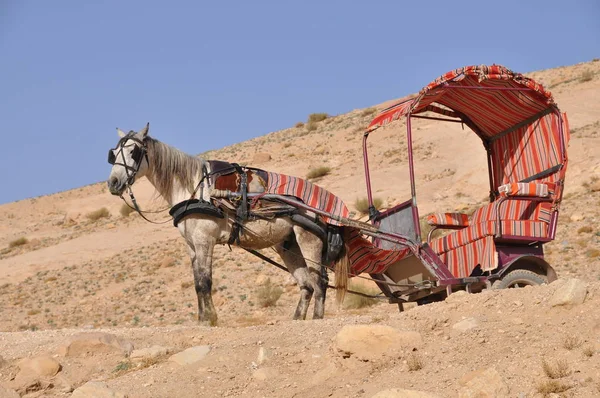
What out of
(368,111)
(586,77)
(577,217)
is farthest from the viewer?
(368,111)

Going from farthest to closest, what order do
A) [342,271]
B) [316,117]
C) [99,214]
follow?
[316,117]
[99,214]
[342,271]

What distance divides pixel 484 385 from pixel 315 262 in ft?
16.4

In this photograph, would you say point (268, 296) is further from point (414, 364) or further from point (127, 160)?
point (414, 364)

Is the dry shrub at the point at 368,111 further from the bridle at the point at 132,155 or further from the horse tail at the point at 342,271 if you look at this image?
the bridle at the point at 132,155

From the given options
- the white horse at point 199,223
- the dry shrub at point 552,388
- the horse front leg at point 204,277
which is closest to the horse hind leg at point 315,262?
the white horse at point 199,223

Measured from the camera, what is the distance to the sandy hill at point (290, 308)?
6473mm

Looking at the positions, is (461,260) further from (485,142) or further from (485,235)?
(485,142)

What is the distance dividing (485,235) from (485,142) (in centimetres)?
245

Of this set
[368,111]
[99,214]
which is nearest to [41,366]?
[99,214]

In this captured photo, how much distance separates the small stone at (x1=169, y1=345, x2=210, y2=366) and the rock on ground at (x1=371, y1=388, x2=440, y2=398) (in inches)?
89.5

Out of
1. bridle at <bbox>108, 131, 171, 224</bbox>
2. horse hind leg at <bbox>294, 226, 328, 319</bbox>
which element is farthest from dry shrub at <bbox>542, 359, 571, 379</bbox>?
bridle at <bbox>108, 131, 171, 224</bbox>

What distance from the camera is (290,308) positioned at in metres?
17.2

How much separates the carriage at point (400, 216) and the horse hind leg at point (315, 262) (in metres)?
0.01

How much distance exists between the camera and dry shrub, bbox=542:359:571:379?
577 cm
